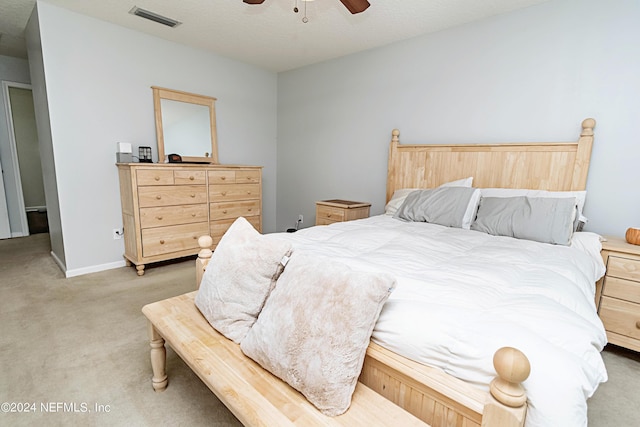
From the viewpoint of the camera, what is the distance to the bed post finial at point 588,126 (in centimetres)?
219

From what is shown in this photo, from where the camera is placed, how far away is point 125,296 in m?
2.62

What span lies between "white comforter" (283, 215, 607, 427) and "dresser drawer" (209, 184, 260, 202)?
6.84ft

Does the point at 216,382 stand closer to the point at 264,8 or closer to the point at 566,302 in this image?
the point at 566,302

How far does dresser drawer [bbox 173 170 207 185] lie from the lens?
3.17 metres

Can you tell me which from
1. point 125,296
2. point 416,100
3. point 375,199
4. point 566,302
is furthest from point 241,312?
point 416,100

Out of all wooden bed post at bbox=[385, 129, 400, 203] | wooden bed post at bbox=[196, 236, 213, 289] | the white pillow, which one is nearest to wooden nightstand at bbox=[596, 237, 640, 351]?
the white pillow

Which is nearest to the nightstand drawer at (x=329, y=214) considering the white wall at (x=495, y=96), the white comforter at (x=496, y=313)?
the white wall at (x=495, y=96)

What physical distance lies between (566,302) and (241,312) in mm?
1279

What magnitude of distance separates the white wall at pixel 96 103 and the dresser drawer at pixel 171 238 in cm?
52

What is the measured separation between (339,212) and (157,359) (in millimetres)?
2199

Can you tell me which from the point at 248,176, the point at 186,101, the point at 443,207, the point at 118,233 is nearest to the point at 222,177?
the point at 248,176

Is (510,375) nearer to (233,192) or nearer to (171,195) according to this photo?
(171,195)

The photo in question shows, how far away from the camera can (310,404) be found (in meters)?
0.99

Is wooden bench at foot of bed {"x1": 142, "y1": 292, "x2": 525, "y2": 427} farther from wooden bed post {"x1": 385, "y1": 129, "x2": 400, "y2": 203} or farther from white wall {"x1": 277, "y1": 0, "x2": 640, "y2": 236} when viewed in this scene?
wooden bed post {"x1": 385, "y1": 129, "x2": 400, "y2": 203}
